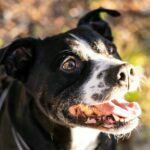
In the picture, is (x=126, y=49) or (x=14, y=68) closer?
(x=14, y=68)

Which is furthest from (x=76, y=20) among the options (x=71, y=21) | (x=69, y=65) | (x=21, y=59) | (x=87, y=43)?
(x=69, y=65)

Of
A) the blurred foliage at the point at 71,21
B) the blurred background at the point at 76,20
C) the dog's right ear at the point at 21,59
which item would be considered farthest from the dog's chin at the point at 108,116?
the blurred foliage at the point at 71,21

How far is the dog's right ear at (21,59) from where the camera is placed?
4145 mm

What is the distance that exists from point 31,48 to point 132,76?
2.66 feet

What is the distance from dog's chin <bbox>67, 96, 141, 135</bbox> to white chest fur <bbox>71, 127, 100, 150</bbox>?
0.19m

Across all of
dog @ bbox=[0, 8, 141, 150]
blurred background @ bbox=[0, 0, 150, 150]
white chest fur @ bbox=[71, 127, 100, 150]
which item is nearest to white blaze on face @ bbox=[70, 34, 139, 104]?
dog @ bbox=[0, 8, 141, 150]

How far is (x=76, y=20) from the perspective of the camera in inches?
255

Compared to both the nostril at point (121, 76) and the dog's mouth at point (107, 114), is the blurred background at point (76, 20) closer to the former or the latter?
the dog's mouth at point (107, 114)

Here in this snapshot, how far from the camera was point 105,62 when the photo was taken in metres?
3.84

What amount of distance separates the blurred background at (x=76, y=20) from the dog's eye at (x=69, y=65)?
1.92 meters

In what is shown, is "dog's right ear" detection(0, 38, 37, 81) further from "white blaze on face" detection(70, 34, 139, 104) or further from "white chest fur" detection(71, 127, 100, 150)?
"white chest fur" detection(71, 127, 100, 150)

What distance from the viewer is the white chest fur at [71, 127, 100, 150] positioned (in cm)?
411

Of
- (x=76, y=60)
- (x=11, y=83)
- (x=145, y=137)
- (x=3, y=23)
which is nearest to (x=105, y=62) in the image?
(x=76, y=60)

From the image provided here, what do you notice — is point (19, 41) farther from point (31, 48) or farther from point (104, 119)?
point (104, 119)
